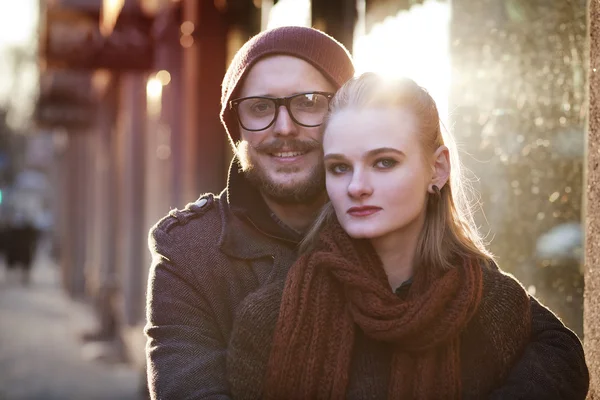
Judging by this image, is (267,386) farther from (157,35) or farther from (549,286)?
(157,35)

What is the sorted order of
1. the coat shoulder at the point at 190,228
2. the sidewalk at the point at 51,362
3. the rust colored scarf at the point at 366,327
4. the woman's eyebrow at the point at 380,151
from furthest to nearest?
1. the sidewalk at the point at 51,362
2. the coat shoulder at the point at 190,228
3. the woman's eyebrow at the point at 380,151
4. the rust colored scarf at the point at 366,327

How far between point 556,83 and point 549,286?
0.91 metres

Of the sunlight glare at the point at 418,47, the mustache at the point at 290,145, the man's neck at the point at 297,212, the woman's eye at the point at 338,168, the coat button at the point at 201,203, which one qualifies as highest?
the sunlight glare at the point at 418,47

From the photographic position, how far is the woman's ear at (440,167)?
2658mm

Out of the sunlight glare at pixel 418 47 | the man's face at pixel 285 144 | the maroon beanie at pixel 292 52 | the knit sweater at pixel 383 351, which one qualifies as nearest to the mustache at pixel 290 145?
the man's face at pixel 285 144

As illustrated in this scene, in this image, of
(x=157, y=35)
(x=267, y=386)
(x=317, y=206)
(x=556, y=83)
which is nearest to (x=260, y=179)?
(x=317, y=206)

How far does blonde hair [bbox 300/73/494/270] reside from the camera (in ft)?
8.39

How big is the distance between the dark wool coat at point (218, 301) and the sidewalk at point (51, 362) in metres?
5.80

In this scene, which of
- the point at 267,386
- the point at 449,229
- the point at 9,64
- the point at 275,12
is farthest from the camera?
the point at 9,64

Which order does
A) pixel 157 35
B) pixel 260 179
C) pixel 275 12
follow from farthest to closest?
pixel 157 35 → pixel 275 12 → pixel 260 179

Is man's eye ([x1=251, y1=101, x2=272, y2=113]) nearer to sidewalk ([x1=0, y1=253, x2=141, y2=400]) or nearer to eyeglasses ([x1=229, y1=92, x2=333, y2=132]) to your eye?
eyeglasses ([x1=229, y1=92, x2=333, y2=132])

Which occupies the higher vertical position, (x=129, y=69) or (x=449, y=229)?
(x=129, y=69)

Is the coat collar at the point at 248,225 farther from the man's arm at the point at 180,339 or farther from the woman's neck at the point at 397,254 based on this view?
the woman's neck at the point at 397,254

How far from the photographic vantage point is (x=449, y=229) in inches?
105
